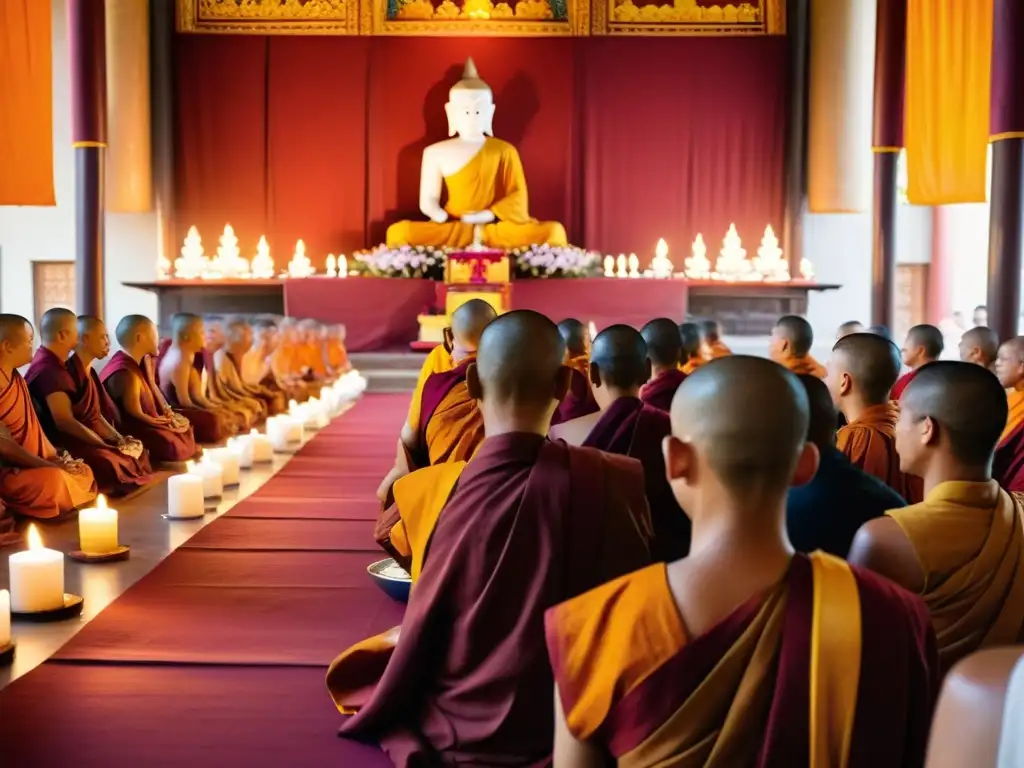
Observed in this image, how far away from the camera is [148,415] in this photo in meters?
5.97

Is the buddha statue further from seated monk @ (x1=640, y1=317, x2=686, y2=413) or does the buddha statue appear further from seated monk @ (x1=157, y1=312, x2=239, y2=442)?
seated monk @ (x1=640, y1=317, x2=686, y2=413)

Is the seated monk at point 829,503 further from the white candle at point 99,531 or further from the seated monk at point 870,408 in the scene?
the white candle at point 99,531

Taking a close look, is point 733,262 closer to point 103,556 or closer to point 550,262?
point 550,262

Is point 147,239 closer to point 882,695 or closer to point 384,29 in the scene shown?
point 384,29

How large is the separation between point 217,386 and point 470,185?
219 inches

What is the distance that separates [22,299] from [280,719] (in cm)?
1074

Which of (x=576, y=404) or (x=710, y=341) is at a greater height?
(x=710, y=341)

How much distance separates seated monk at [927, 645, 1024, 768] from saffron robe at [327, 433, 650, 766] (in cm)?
94

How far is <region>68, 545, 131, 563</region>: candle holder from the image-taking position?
3.81 metres

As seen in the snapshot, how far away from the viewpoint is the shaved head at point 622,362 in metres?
3.00

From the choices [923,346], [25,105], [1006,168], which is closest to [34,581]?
[923,346]

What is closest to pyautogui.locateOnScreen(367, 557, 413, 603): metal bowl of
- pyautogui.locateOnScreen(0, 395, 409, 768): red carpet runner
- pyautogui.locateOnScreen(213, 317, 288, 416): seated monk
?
pyautogui.locateOnScreen(0, 395, 409, 768): red carpet runner

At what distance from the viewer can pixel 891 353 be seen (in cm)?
312

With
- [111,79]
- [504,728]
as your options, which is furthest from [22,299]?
[504,728]
